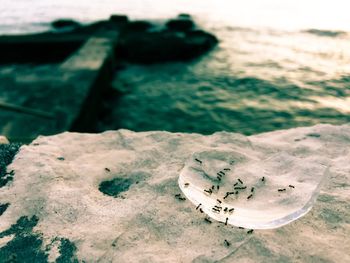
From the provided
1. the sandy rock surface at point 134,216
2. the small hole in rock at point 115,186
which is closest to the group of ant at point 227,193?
the sandy rock surface at point 134,216

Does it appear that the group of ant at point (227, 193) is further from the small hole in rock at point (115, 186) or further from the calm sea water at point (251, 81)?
the calm sea water at point (251, 81)

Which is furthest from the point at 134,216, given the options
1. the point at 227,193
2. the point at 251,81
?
the point at 251,81

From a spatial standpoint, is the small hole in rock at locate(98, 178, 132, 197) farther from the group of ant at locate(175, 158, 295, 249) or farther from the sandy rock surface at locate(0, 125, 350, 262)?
the group of ant at locate(175, 158, 295, 249)

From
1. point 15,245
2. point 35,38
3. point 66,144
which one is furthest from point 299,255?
point 35,38

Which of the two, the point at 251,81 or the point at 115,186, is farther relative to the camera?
the point at 251,81

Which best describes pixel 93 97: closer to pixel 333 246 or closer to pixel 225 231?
pixel 225 231

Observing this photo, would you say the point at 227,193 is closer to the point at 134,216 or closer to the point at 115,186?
the point at 134,216

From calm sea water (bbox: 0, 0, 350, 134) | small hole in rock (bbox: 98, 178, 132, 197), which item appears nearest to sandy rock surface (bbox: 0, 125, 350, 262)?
small hole in rock (bbox: 98, 178, 132, 197)
